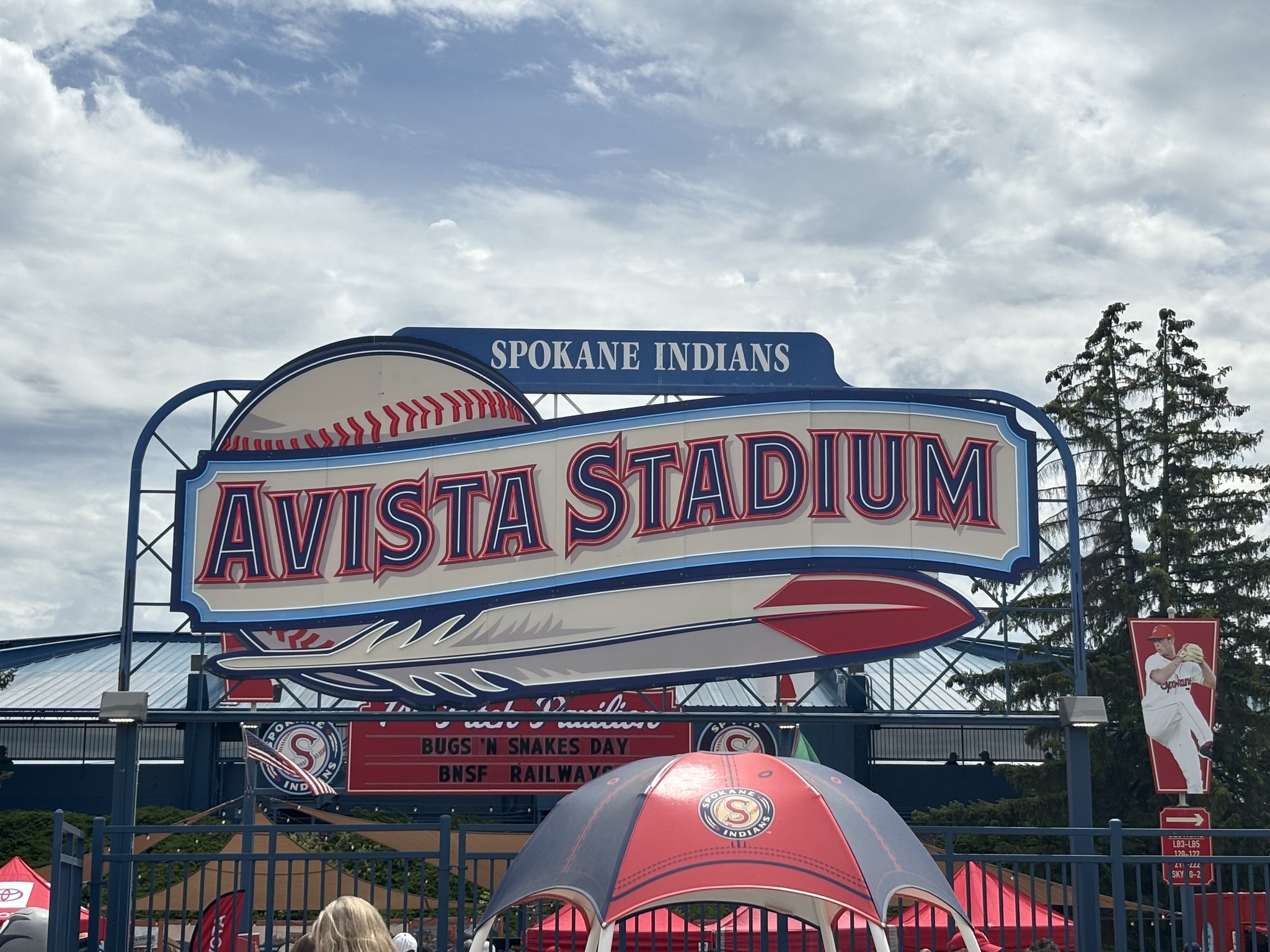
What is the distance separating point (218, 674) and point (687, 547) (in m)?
5.18

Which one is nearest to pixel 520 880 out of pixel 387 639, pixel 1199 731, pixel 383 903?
pixel 387 639

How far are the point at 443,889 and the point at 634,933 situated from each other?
3.61 m

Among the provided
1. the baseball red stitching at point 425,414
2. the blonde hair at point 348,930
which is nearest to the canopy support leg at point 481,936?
the blonde hair at point 348,930

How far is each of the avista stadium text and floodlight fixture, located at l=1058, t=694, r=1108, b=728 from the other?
2.04 metres

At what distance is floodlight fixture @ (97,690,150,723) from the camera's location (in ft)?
45.0

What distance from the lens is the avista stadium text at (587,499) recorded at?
14.6m

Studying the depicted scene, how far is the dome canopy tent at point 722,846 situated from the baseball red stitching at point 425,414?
834cm

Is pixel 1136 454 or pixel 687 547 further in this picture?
pixel 1136 454

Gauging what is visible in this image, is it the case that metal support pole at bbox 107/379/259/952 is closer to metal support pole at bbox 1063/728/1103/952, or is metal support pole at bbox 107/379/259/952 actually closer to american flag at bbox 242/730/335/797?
american flag at bbox 242/730/335/797

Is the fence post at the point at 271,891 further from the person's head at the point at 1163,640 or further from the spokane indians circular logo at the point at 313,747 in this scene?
the person's head at the point at 1163,640

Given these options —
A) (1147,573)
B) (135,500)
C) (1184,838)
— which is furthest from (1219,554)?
(135,500)

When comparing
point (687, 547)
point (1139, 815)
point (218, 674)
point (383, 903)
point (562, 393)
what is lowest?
point (383, 903)

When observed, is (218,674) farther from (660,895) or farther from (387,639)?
(660,895)

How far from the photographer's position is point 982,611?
570 inches
